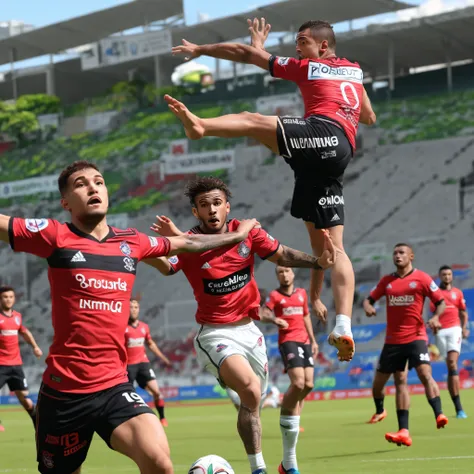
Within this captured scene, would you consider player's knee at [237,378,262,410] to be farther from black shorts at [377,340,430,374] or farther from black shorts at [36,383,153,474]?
black shorts at [377,340,430,374]

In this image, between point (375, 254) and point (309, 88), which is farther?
point (375, 254)

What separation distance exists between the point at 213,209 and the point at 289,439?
2492 millimetres

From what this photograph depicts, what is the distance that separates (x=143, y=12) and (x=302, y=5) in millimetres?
7995

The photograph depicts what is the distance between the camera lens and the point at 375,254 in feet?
108

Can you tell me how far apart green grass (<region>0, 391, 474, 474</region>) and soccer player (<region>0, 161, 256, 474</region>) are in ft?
14.2

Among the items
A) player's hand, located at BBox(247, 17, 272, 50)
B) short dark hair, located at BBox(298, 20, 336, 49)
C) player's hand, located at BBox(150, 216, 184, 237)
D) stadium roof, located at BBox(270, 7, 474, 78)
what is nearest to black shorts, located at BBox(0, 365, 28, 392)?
player's hand, located at BBox(150, 216, 184, 237)

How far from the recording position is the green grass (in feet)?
35.2

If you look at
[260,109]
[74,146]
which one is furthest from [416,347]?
[74,146]

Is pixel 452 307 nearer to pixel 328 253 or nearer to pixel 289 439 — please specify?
pixel 289 439

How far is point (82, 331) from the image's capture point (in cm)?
640

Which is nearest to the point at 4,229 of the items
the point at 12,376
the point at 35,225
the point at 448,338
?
the point at 35,225

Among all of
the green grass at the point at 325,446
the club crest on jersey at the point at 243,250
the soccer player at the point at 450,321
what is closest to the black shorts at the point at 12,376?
the green grass at the point at 325,446

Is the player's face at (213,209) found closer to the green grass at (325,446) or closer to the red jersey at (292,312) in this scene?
the green grass at (325,446)

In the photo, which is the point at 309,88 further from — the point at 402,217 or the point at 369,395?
the point at 402,217
